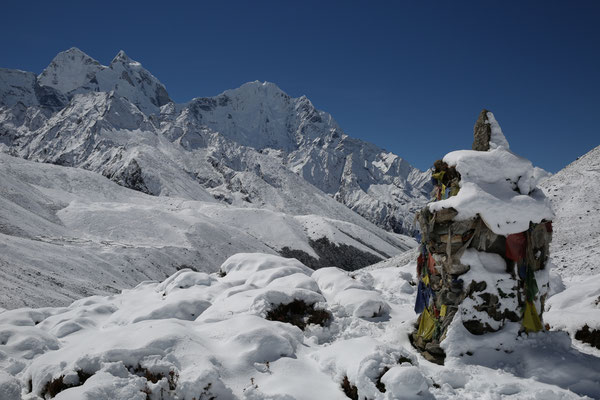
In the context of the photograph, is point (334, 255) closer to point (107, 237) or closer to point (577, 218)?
point (107, 237)

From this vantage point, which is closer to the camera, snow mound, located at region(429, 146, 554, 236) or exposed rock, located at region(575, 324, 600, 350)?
snow mound, located at region(429, 146, 554, 236)

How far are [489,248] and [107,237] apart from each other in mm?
74587

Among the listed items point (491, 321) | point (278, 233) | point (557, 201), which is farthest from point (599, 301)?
point (278, 233)

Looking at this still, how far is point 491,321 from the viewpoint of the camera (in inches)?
328

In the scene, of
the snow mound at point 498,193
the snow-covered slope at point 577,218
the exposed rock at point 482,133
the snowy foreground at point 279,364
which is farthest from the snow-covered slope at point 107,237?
the snow-covered slope at point 577,218

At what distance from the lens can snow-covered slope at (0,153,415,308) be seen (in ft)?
109

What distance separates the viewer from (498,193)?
852cm

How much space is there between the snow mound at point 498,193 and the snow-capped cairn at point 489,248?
20 millimetres

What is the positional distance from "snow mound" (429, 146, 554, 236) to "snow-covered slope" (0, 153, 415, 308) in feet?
80.3

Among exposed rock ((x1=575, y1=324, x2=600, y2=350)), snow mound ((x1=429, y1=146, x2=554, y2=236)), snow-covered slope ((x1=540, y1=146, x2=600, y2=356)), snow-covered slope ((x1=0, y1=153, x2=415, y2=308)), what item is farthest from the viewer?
snow-covered slope ((x1=0, y1=153, x2=415, y2=308))

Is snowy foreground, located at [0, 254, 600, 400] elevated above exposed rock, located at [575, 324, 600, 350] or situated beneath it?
situated beneath

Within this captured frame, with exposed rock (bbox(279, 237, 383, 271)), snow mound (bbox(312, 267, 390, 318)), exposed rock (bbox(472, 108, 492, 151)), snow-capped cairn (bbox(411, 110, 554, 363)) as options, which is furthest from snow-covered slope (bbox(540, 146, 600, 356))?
exposed rock (bbox(279, 237, 383, 271))

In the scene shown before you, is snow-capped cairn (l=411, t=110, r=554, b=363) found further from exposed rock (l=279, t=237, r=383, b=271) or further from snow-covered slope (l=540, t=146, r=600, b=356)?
exposed rock (l=279, t=237, r=383, b=271)

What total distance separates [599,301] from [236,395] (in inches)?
429
